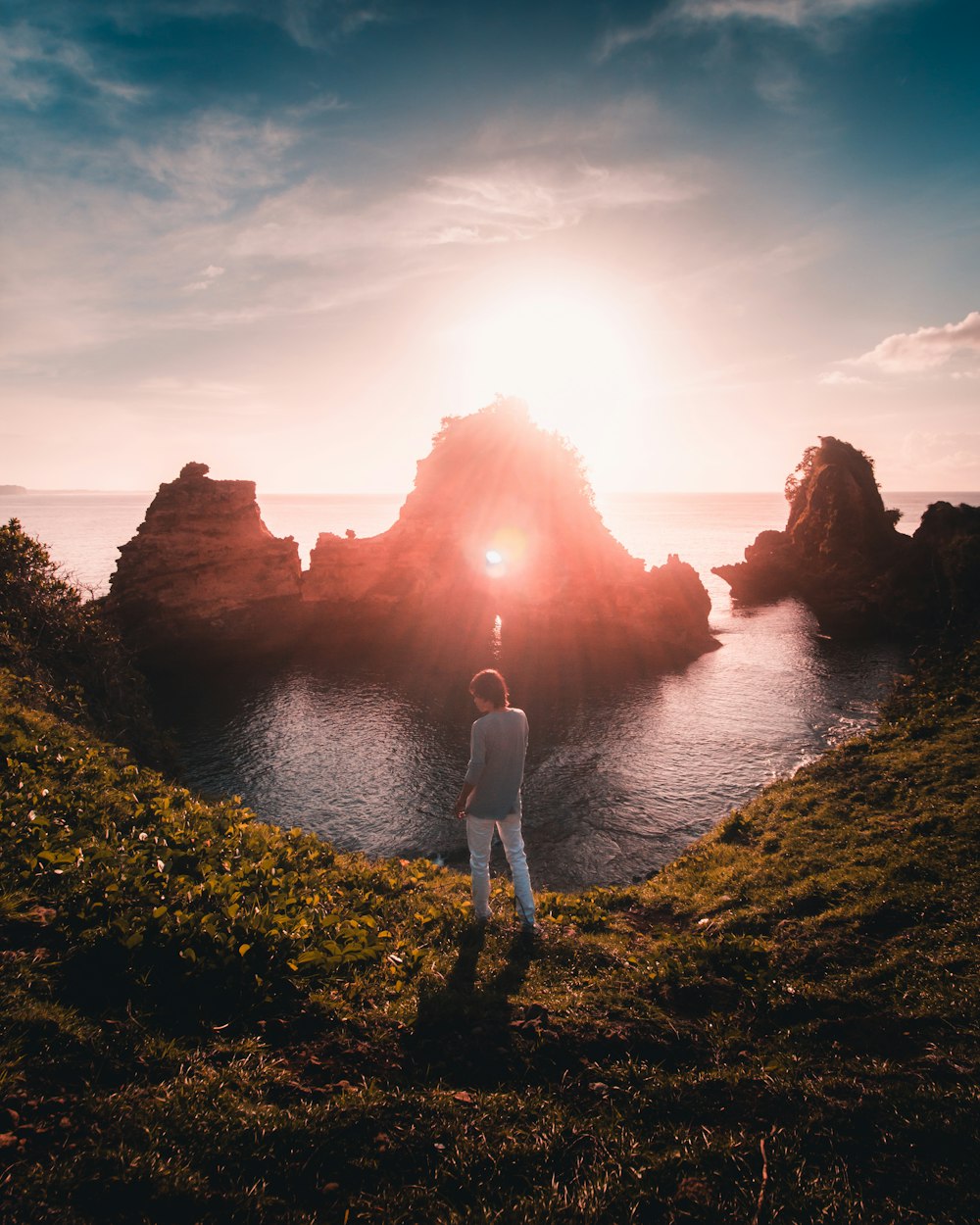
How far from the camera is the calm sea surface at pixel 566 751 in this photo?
22797 mm

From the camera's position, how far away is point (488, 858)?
30.7 feet

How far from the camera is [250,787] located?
27344 millimetres

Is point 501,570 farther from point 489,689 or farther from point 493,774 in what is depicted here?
point 493,774

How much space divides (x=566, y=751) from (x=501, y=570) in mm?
35251

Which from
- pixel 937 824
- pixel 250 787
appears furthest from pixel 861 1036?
pixel 250 787

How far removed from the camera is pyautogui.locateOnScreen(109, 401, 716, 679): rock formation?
5009 cm

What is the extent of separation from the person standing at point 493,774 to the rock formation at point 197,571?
48356 millimetres

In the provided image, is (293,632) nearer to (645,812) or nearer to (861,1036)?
(645,812)

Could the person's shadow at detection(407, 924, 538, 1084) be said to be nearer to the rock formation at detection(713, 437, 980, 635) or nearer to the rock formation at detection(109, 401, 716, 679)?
the rock formation at detection(109, 401, 716, 679)

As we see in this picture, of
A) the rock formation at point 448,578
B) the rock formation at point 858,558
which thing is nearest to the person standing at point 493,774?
the rock formation at point 448,578

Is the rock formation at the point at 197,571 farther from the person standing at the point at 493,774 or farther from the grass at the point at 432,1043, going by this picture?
the person standing at the point at 493,774

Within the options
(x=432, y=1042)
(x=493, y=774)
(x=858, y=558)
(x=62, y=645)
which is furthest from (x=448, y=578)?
(x=432, y=1042)

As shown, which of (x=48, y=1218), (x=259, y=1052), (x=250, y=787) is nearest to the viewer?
(x=48, y=1218)

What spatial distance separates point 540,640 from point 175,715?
3178cm
